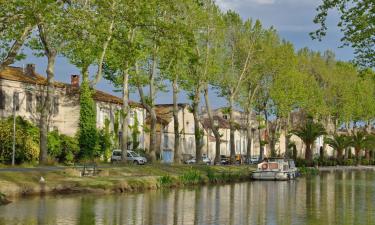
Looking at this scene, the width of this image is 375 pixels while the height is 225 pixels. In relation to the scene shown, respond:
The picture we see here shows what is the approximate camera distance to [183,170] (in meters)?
52.5

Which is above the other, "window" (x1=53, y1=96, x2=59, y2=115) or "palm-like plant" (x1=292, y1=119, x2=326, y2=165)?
"window" (x1=53, y1=96, x2=59, y2=115)

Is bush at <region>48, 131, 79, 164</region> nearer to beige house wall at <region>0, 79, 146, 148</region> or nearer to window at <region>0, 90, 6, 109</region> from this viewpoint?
beige house wall at <region>0, 79, 146, 148</region>

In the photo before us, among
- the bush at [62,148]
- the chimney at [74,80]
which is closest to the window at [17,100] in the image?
the bush at [62,148]

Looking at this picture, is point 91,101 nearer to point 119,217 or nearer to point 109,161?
point 109,161

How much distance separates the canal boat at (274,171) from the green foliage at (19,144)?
867 inches

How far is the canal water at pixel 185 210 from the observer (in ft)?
79.0

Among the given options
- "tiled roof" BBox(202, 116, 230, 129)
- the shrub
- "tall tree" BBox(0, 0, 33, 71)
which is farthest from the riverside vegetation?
"tiled roof" BBox(202, 116, 230, 129)

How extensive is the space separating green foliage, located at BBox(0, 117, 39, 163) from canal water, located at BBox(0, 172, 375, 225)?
18.9 m

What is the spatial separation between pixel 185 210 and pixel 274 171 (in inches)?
1427

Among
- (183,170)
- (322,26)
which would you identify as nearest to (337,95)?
(183,170)

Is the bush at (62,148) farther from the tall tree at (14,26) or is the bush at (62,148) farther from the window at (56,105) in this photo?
the tall tree at (14,26)

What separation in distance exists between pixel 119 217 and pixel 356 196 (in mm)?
20616

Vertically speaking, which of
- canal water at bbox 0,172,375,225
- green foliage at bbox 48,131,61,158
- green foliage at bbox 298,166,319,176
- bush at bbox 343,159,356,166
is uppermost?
green foliage at bbox 48,131,61,158

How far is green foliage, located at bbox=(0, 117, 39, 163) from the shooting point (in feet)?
172
